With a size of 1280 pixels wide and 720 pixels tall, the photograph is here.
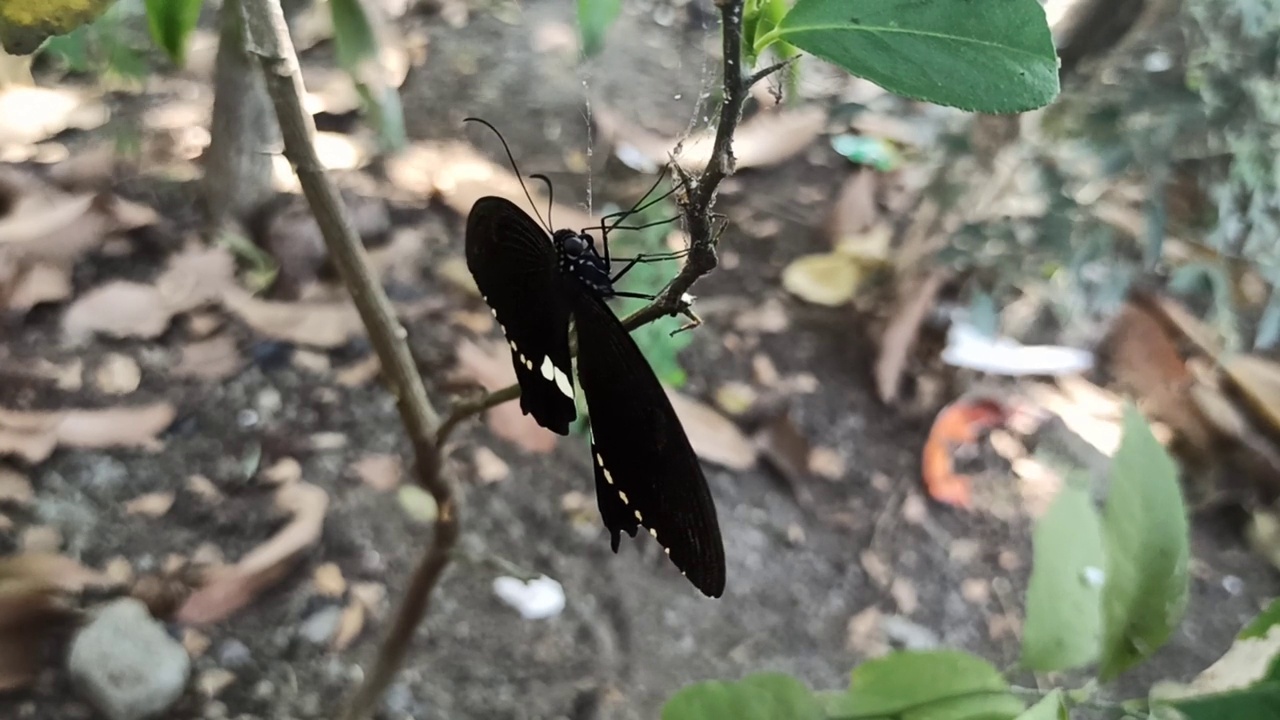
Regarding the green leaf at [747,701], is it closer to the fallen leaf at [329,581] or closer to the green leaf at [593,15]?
the green leaf at [593,15]

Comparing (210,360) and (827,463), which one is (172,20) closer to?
(210,360)

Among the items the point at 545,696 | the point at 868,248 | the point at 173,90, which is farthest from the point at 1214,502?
the point at 173,90

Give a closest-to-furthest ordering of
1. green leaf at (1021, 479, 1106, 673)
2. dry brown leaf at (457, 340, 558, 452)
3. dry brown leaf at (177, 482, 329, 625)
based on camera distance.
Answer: green leaf at (1021, 479, 1106, 673)
dry brown leaf at (177, 482, 329, 625)
dry brown leaf at (457, 340, 558, 452)

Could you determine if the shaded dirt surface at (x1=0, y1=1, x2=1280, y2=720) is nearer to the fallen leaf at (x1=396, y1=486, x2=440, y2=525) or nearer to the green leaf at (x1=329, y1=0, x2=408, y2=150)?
the fallen leaf at (x1=396, y1=486, x2=440, y2=525)

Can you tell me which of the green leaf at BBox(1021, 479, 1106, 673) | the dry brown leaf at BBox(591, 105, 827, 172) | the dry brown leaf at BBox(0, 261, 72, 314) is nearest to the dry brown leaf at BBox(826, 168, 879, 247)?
the dry brown leaf at BBox(591, 105, 827, 172)

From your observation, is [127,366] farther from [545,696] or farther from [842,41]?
[842,41]

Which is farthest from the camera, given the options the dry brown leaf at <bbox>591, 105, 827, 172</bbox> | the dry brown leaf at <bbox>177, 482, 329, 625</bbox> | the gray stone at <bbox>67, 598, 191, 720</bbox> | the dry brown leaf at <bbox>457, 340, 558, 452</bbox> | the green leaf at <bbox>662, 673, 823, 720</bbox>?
the dry brown leaf at <bbox>591, 105, 827, 172</bbox>

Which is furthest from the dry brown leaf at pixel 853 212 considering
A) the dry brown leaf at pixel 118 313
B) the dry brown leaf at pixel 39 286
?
the dry brown leaf at pixel 39 286
